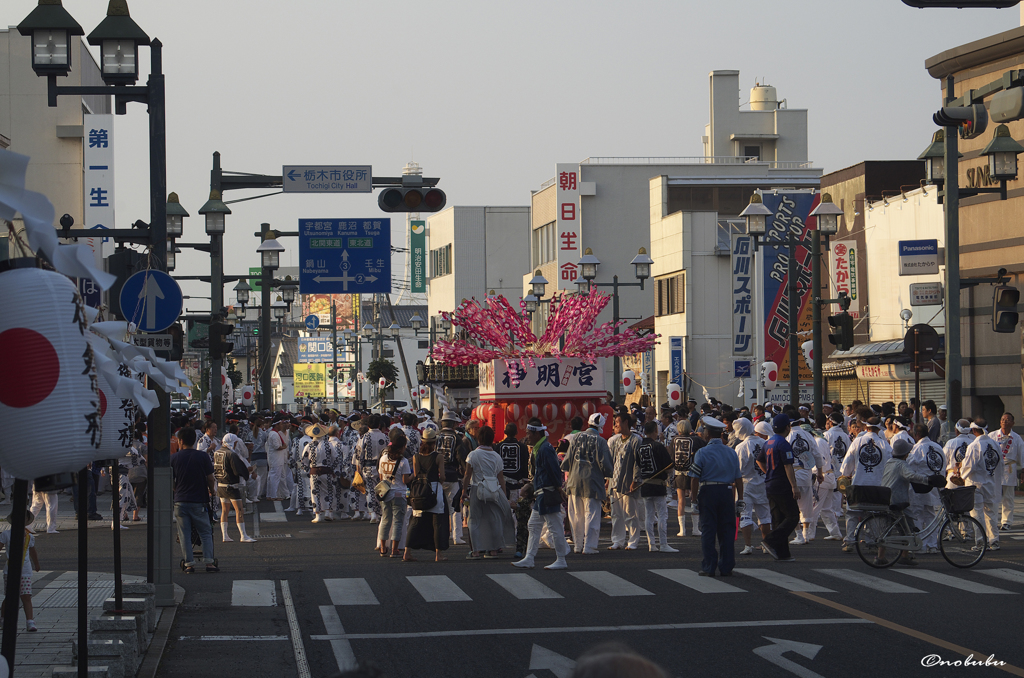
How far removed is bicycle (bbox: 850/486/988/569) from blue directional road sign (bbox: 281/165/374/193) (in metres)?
9.44

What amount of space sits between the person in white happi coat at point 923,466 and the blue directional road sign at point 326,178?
928cm

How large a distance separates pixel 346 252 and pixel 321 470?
697 cm

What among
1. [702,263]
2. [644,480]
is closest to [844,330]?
[644,480]

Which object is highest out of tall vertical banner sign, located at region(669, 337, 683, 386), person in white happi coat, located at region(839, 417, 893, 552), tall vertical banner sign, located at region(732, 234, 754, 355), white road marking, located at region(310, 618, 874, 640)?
tall vertical banner sign, located at region(732, 234, 754, 355)

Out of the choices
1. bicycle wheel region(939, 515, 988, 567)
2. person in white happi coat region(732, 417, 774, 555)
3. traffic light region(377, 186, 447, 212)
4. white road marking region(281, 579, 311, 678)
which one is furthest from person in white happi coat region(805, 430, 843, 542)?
white road marking region(281, 579, 311, 678)

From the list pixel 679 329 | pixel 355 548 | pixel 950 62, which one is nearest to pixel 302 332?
pixel 679 329

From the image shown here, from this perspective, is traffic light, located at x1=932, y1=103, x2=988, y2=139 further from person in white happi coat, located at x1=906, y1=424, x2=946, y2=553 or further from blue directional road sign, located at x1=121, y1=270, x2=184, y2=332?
blue directional road sign, located at x1=121, y1=270, x2=184, y2=332

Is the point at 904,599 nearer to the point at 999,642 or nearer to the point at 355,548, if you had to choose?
the point at 999,642

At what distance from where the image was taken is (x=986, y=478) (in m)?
17.0

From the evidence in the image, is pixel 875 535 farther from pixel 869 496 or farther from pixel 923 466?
pixel 923 466

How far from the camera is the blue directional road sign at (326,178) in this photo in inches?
765

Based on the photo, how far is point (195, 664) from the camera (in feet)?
31.8

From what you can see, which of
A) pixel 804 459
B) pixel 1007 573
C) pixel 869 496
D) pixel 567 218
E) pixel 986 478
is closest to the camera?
pixel 1007 573

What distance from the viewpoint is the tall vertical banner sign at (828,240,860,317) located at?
120ft
